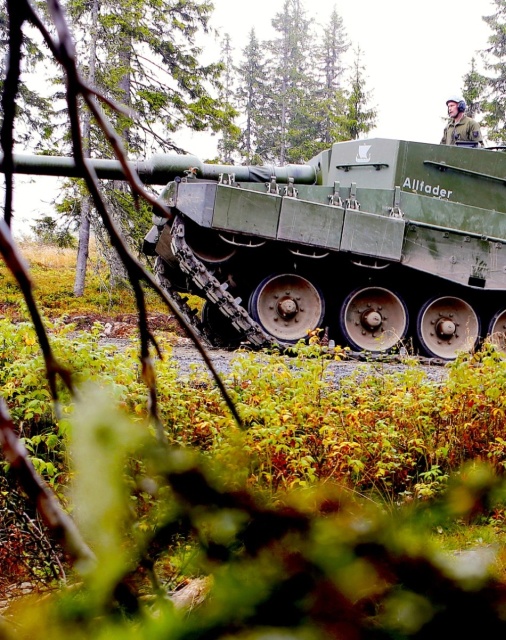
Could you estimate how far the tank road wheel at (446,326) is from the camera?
32.0 ft

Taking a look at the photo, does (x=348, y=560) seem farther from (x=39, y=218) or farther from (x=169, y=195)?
(x=39, y=218)

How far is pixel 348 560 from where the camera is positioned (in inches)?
19.4

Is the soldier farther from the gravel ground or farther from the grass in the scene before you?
the grass

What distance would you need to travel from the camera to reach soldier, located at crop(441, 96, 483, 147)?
10.8m

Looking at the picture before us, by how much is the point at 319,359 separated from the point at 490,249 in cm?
569

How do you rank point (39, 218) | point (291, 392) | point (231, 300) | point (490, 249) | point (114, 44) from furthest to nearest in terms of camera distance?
point (39, 218), point (114, 44), point (490, 249), point (231, 300), point (291, 392)

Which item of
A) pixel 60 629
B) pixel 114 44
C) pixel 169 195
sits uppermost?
pixel 114 44

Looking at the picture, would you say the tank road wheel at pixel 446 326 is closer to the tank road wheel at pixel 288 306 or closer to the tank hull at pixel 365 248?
the tank hull at pixel 365 248

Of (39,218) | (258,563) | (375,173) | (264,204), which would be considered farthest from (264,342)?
(39,218)

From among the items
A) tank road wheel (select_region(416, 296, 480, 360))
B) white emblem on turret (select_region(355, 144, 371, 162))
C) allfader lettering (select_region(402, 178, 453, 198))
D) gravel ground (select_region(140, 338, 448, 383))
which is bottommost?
gravel ground (select_region(140, 338, 448, 383))

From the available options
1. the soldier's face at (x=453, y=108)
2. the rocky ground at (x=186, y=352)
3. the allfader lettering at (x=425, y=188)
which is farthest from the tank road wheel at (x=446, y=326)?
the soldier's face at (x=453, y=108)

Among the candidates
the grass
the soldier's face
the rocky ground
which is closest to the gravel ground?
the rocky ground

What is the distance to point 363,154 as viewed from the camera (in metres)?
10.4

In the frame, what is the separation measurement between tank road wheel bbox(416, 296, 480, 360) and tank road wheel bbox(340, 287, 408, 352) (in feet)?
1.20
